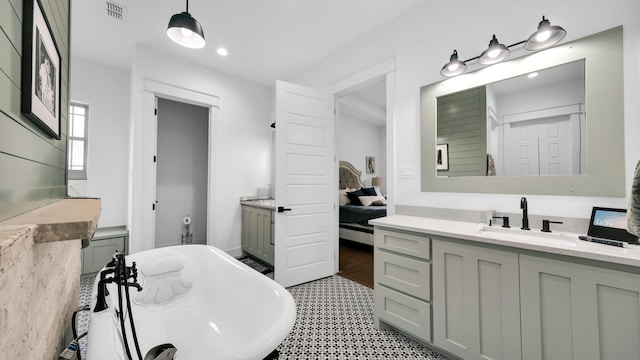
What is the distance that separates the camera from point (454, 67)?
1942mm

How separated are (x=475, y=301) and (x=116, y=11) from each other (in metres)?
3.94

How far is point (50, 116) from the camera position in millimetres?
1079

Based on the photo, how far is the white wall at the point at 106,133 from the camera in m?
3.29

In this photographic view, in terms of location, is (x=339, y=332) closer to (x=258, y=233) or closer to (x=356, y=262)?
(x=356, y=262)

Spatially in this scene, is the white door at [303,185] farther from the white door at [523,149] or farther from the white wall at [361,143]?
the white wall at [361,143]

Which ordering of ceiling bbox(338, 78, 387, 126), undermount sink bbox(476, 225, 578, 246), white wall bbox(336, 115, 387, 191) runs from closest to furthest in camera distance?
undermount sink bbox(476, 225, 578, 246) < ceiling bbox(338, 78, 387, 126) < white wall bbox(336, 115, 387, 191)

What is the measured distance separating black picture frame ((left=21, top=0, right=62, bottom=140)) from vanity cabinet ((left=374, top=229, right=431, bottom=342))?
1984 millimetres

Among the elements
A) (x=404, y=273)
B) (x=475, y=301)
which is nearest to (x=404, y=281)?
(x=404, y=273)

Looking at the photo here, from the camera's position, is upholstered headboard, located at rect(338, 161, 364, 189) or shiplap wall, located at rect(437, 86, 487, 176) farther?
upholstered headboard, located at rect(338, 161, 364, 189)

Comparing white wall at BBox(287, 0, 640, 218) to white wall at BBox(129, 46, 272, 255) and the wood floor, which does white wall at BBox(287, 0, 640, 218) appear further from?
white wall at BBox(129, 46, 272, 255)

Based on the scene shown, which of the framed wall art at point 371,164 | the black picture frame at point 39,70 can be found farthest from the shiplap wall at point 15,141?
the framed wall art at point 371,164

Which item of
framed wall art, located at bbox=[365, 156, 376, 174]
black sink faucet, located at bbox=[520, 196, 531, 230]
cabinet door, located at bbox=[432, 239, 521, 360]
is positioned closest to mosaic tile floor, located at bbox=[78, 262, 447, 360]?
cabinet door, located at bbox=[432, 239, 521, 360]

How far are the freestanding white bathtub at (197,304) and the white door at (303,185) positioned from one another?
0.86 metres

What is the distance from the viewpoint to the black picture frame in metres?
0.78
